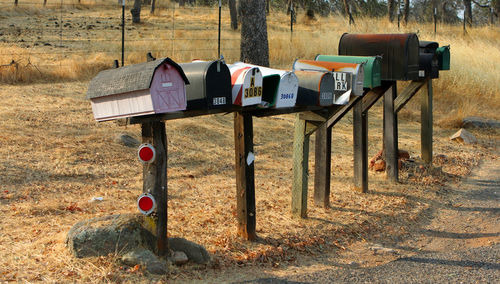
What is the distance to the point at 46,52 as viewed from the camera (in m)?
14.2

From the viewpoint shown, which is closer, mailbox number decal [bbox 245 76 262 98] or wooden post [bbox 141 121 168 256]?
wooden post [bbox 141 121 168 256]

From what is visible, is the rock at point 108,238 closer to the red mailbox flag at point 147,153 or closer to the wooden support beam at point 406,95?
the red mailbox flag at point 147,153

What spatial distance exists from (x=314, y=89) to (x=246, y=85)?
0.90 metres

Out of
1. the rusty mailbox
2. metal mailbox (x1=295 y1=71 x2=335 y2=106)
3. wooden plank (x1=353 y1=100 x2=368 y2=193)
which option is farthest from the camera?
wooden plank (x1=353 y1=100 x2=368 y2=193)

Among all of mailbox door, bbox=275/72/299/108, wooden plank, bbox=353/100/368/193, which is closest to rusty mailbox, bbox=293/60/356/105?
mailbox door, bbox=275/72/299/108

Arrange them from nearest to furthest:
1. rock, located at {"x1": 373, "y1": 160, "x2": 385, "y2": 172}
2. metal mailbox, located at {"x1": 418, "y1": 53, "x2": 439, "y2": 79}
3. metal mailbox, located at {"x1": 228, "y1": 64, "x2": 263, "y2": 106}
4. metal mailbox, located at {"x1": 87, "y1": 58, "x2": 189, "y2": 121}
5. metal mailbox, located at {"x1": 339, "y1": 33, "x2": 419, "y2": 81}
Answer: metal mailbox, located at {"x1": 87, "y1": 58, "x2": 189, "y2": 121} < metal mailbox, located at {"x1": 228, "y1": 64, "x2": 263, "y2": 106} < metal mailbox, located at {"x1": 339, "y1": 33, "x2": 419, "y2": 81} < metal mailbox, located at {"x1": 418, "y1": 53, "x2": 439, "y2": 79} < rock, located at {"x1": 373, "y1": 160, "x2": 385, "y2": 172}

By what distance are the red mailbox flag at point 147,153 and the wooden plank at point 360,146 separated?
302 cm

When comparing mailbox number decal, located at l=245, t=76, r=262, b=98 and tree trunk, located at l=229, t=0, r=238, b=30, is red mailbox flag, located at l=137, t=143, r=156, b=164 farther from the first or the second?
tree trunk, located at l=229, t=0, r=238, b=30

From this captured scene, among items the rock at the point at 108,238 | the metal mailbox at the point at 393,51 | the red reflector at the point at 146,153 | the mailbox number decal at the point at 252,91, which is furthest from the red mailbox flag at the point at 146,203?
the metal mailbox at the point at 393,51

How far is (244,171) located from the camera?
4.69m

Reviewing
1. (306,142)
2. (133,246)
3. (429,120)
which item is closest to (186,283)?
(133,246)

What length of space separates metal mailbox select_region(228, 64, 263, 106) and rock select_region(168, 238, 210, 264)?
107 centimetres

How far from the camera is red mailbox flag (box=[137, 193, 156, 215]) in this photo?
13.2ft

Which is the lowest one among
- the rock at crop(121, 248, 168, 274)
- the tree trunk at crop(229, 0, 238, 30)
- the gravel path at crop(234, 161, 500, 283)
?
the gravel path at crop(234, 161, 500, 283)
